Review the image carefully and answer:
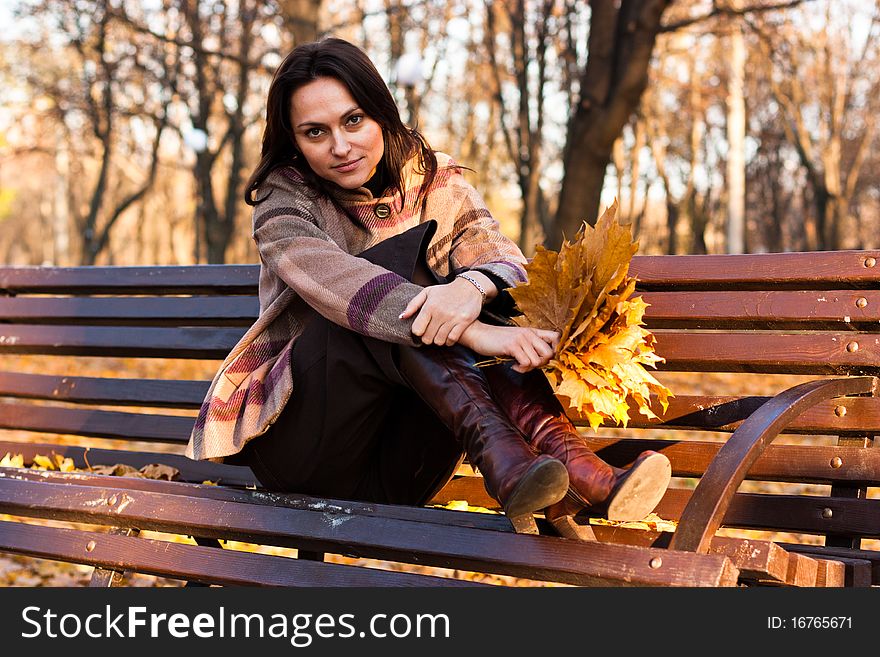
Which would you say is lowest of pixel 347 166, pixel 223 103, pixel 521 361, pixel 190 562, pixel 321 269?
pixel 190 562

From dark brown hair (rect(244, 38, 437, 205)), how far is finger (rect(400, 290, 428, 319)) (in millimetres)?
625

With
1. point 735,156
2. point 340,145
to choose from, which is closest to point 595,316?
point 340,145

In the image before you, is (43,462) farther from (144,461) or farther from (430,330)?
(430,330)

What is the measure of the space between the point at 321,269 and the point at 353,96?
0.54 metres

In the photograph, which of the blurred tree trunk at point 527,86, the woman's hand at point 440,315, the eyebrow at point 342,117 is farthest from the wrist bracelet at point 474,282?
the blurred tree trunk at point 527,86

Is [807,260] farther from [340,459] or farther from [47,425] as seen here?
[47,425]

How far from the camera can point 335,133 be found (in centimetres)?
277

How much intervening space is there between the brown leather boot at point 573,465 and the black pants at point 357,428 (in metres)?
0.30

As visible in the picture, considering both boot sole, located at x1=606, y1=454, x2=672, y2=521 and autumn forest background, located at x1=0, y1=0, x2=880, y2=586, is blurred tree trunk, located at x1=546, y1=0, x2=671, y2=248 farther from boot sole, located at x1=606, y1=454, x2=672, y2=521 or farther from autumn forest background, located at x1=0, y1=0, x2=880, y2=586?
boot sole, located at x1=606, y1=454, x2=672, y2=521

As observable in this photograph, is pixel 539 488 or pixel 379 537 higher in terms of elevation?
pixel 539 488

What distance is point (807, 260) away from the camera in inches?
109

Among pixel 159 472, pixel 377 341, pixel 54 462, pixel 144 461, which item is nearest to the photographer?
pixel 377 341

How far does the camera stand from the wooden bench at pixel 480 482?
2027mm
